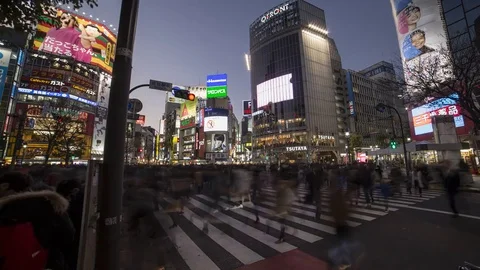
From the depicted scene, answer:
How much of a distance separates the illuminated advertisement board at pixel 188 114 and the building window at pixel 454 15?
72.0 meters

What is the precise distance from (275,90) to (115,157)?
76740 mm

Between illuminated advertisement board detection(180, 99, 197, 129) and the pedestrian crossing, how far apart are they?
76.7 m

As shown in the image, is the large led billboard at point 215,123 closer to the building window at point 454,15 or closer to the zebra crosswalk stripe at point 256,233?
the building window at point 454,15

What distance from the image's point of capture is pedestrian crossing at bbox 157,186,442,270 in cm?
555

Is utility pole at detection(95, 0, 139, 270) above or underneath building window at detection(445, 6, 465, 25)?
underneath

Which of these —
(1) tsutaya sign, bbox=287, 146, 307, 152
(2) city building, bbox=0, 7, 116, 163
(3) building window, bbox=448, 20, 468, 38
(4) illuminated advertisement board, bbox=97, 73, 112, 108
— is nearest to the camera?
(3) building window, bbox=448, 20, 468, 38

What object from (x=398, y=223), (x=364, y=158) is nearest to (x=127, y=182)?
(x=398, y=223)

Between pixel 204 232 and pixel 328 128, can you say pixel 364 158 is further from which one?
pixel 204 232

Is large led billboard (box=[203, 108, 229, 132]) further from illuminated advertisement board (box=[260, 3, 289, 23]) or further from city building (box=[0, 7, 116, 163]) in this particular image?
illuminated advertisement board (box=[260, 3, 289, 23])

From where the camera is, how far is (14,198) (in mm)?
1997

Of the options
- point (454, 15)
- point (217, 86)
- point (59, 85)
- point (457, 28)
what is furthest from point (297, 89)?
point (59, 85)

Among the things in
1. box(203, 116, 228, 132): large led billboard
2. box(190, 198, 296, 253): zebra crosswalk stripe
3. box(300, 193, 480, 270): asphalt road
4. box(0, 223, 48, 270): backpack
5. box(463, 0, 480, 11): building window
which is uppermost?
box(463, 0, 480, 11): building window

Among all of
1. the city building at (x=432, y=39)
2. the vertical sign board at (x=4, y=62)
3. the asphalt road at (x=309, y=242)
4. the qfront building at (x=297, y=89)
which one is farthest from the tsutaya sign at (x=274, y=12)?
the asphalt road at (x=309, y=242)

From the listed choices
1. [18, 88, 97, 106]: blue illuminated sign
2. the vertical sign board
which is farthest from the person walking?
[18, 88, 97, 106]: blue illuminated sign
